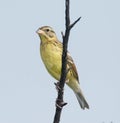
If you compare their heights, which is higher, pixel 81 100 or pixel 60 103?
pixel 81 100

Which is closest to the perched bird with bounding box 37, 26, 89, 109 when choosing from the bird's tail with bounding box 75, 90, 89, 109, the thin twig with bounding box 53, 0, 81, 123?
the bird's tail with bounding box 75, 90, 89, 109

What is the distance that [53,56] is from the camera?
694 cm

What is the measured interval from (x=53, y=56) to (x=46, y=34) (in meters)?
0.75

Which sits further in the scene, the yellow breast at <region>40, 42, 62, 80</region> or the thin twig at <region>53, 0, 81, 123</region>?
the yellow breast at <region>40, 42, 62, 80</region>

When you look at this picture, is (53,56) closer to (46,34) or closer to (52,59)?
(52,59)

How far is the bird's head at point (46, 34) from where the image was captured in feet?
24.4

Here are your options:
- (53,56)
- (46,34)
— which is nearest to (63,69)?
(53,56)

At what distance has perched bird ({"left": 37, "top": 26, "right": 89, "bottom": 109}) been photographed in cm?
697

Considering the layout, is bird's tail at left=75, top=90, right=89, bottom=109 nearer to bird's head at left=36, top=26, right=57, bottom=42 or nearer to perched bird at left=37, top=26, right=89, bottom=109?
perched bird at left=37, top=26, right=89, bottom=109

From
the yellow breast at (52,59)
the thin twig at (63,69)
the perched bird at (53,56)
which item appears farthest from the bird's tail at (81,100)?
the thin twig at (63,69)

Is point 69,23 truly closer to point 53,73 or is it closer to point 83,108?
point 53,73

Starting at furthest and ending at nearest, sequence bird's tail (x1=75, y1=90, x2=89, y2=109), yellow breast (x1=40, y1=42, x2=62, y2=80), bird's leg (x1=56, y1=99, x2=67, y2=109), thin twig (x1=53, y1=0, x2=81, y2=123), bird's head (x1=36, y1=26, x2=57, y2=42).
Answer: bird's tail (x1=75, y1=90, x2=89, y2=109) → bird's head (x1=36, y1=26, x2=57, y2=42) → yellow breast (x1=40, y1=42, x2=62, y2=80) → bird's leg (x1=56, y1=99, x2=67, y2=109) → thin twig (x1=53, y1=0, x2=81, y2=123)

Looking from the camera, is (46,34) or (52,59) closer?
(52,59)

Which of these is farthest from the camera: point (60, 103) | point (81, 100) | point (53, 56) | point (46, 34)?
point (81, 100)
